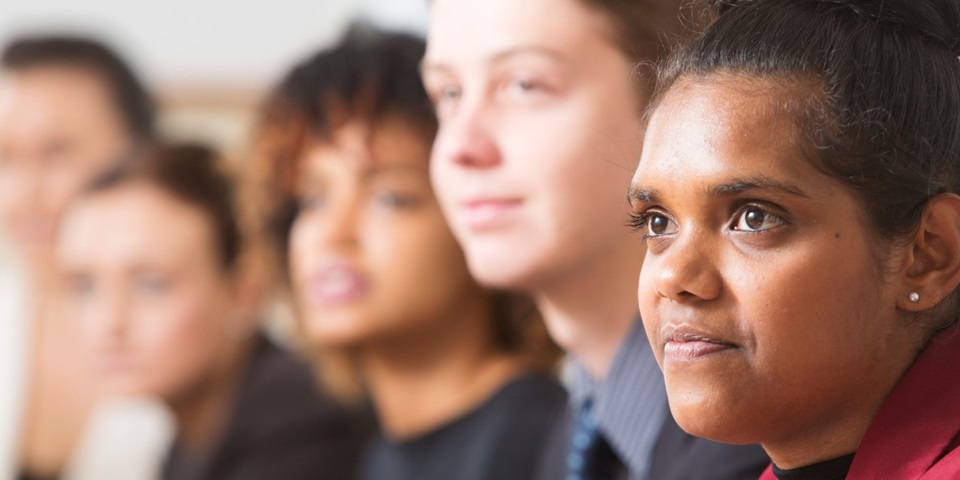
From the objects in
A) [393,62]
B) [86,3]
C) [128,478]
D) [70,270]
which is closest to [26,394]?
[128,478]

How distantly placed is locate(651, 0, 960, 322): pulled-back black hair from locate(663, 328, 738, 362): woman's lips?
99mm

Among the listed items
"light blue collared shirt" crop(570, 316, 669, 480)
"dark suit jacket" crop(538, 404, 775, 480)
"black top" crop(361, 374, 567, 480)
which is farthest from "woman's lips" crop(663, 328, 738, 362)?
"black top" crop(361, 374, 567, 480)

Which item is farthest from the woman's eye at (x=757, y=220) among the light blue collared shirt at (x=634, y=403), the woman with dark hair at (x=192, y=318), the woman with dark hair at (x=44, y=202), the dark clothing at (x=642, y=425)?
the woman with dark hair at (x=44, y=202)

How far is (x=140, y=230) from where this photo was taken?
1724mm

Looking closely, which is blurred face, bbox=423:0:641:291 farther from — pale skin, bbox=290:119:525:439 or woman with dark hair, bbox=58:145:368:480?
woman with dark hair, bbox=58:145:368:480

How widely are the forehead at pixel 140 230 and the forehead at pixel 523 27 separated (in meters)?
0.75

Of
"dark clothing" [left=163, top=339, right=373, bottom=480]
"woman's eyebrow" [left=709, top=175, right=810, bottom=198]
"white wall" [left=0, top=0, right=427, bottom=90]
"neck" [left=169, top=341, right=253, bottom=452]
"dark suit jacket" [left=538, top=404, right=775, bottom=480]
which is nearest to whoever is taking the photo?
"woman's eyebrow" [left=709, top=175, right=810, bottom=198]

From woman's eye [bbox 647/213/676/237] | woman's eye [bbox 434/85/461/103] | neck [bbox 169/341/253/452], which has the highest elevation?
woman's eye [bbox 647/213/676/237]

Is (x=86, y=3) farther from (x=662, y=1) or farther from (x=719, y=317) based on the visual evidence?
(x=719, y=317)

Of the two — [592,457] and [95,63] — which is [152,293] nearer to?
[95,63]

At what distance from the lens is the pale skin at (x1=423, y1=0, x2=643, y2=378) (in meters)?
1.04

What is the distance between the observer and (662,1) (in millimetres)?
1060

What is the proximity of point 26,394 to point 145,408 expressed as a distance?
34 cm

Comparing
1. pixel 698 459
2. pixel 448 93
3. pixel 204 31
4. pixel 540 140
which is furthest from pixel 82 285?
pixel 204 31
